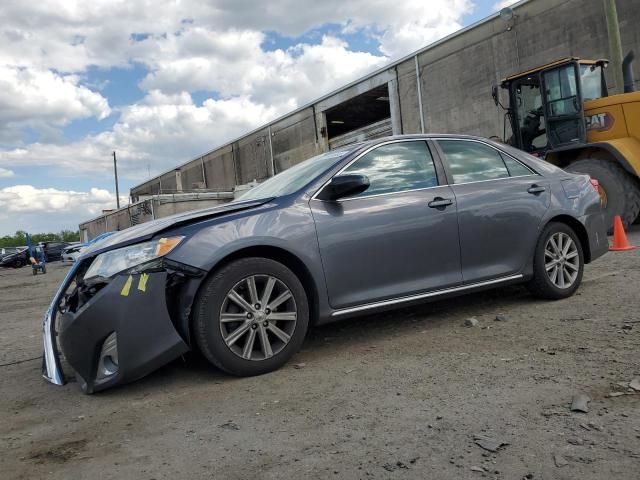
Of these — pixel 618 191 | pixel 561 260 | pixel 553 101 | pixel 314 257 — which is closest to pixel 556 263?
pixel 561 260

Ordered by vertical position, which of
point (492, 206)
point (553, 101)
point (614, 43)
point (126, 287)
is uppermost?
point (614, 43)

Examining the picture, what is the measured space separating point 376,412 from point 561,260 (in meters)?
3.00

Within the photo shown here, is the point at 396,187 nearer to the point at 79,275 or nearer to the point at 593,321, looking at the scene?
the point at 593,321

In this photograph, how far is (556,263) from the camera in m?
4.91

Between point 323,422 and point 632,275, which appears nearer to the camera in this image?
point 323,422

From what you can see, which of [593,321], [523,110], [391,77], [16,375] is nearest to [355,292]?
[593,321]

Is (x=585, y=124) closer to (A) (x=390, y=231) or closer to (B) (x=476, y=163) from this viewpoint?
(B) (x=476, y=163)

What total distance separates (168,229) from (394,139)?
2.00 m

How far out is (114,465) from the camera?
2434 millimetres

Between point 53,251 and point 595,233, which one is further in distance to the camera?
point 53,251

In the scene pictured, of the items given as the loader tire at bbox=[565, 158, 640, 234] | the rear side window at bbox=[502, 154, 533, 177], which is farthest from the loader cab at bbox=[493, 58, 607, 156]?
the rear side window at bbox=[502, 154, 533, 177]

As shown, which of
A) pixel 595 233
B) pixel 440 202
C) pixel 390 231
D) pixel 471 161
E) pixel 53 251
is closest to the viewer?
pixel 390 231

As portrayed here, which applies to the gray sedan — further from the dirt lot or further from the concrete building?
the concrete building

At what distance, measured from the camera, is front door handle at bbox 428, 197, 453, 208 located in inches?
168
